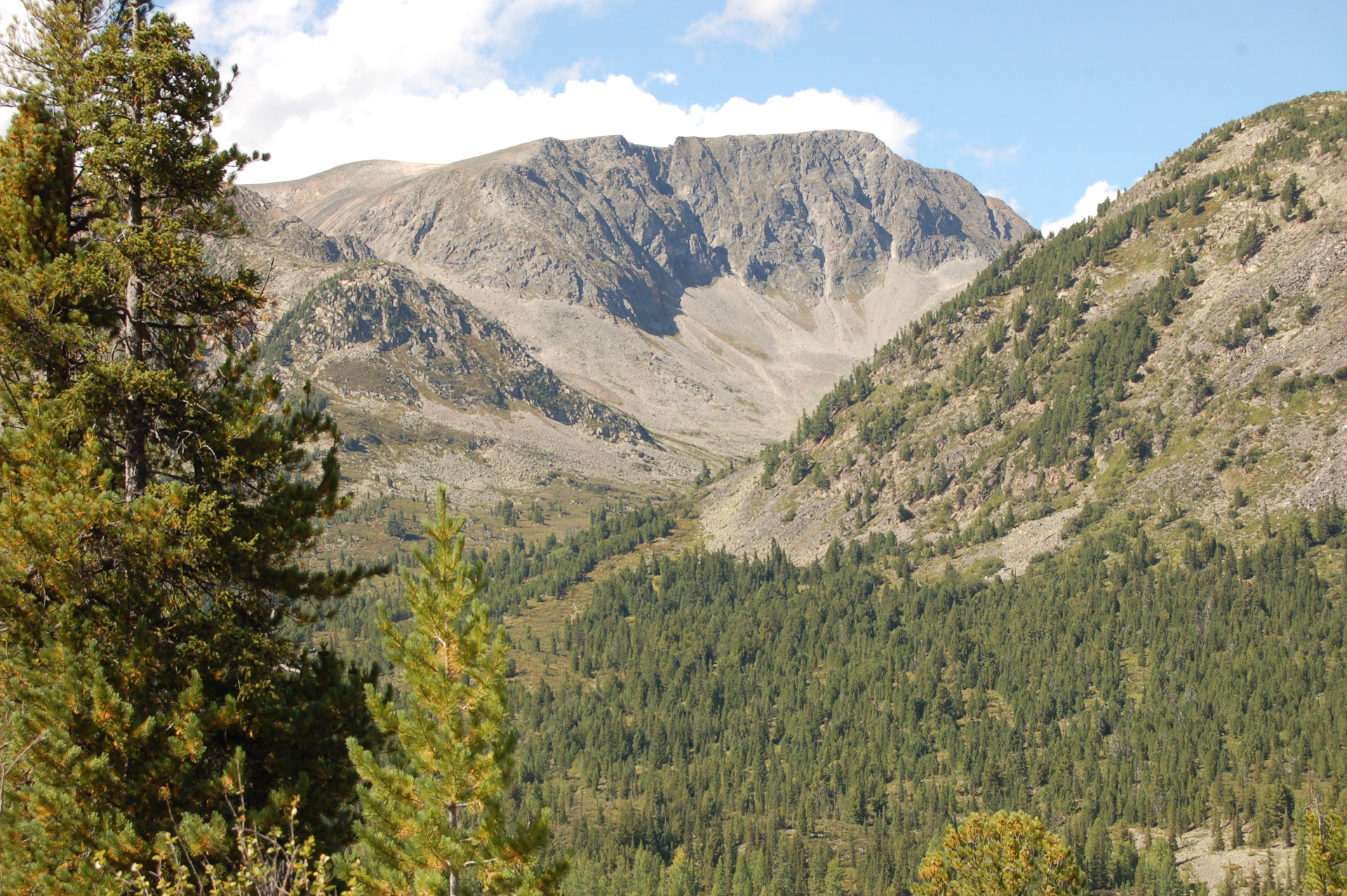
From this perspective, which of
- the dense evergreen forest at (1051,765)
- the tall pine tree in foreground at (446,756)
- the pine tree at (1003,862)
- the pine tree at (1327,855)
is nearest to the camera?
the tall pine tree in foreground at (446,756)

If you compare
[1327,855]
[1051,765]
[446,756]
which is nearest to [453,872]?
[446,756]

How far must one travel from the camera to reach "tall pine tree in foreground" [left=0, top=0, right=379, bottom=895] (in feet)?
63.3

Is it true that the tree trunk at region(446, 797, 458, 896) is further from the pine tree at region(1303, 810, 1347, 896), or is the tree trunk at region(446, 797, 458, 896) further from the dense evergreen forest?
the dense evergreen forest

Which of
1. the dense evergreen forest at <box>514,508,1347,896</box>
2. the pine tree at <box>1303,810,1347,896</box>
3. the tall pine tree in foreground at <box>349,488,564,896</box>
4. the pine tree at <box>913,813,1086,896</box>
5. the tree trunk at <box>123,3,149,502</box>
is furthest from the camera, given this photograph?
the dense evergreen forest at <box>514,508,1347,896</box>

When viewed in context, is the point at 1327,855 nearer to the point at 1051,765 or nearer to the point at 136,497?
the point at 136,497

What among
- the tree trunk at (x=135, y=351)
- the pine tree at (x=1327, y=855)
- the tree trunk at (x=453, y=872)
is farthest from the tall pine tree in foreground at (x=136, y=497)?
the pine tree at (x=1327, y=855)

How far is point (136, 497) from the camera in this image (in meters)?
22.1

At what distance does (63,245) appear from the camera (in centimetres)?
2255

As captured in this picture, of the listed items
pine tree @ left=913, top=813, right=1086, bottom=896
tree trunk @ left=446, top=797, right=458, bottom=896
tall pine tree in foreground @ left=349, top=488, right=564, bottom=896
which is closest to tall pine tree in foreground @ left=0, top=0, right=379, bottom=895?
tall pine tree in foreground @ left=349, top=488, right=564, bottom=896

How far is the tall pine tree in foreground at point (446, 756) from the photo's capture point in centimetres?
1917

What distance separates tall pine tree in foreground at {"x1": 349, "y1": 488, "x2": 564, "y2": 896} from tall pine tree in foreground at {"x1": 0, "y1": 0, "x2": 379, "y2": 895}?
274cm

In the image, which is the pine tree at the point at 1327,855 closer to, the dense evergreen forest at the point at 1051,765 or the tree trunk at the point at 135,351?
the tree trunk at the point at 135,351

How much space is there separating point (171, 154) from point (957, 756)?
586ft

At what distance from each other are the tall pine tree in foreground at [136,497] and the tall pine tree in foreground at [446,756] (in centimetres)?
274
